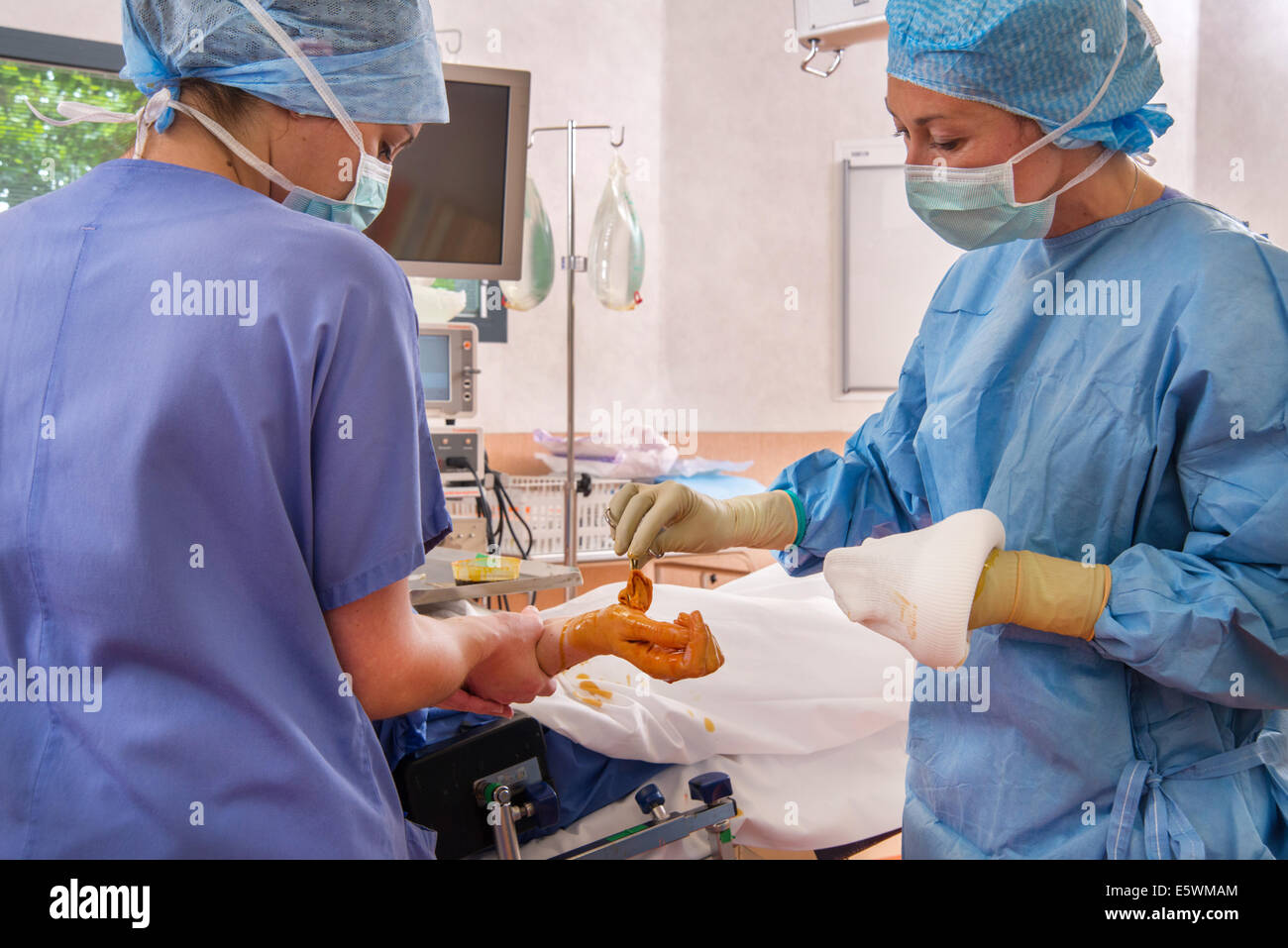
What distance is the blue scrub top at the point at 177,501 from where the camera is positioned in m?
0.80

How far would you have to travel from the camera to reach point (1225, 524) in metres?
0.96

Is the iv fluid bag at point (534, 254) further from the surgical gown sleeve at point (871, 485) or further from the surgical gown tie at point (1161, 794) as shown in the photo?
the surgical gown tie at point (1161, 794)

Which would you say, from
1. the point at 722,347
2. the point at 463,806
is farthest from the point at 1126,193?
the point at 722,347

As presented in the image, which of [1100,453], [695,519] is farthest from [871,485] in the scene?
[1100,453]

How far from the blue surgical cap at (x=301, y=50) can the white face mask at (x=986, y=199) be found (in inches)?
23.5

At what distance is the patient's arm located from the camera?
4.11 feet

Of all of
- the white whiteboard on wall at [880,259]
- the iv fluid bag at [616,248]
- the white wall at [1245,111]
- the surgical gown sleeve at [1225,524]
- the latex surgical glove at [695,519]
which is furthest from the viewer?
the white whiteboard on wall at [880,259]

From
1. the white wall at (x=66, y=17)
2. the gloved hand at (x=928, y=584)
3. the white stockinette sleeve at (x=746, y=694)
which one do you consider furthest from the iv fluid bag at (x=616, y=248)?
the gloved hand at (x=928, y=584)

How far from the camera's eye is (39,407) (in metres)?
0.82

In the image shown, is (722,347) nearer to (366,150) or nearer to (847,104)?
(847,104)

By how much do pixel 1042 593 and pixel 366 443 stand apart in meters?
0.67

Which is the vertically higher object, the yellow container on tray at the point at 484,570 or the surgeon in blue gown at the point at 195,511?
the surgeon in blue gown at the point at 195,511

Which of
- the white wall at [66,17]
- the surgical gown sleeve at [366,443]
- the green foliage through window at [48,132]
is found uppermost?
the white wall at [66,17]

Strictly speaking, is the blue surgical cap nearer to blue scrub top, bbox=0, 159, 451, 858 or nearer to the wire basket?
blue scrub top, bbox=0, 159, 451, 858
